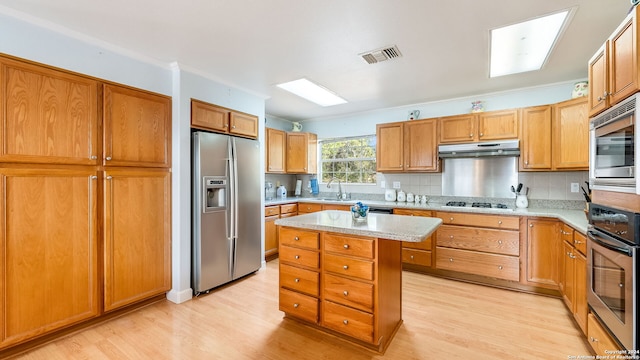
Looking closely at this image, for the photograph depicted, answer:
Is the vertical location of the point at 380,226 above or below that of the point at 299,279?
above

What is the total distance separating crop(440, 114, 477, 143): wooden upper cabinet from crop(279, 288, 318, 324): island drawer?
2.91 metres

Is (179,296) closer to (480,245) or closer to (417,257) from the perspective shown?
(417,257)

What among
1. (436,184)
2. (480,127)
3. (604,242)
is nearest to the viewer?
(604,242)

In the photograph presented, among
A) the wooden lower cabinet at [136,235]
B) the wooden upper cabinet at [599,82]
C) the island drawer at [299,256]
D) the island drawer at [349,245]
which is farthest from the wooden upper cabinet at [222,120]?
the wooden upper cabinet at [599,82]

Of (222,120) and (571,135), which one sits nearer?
(571,135)

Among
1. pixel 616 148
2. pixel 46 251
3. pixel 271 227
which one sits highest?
pixel 616 148

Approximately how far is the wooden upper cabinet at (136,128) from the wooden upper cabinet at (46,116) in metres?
0.11

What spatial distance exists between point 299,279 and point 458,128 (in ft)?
9.85

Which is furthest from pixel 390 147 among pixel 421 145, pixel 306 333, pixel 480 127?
pixel 306 333

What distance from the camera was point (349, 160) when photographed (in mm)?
5164

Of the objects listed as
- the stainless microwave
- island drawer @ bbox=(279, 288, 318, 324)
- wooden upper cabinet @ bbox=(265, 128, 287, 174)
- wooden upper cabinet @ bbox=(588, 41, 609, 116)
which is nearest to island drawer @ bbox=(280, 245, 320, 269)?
island drawer @ bbox=(279, 288, 318, 324)

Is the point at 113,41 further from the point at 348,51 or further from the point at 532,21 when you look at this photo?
the point at 532,21

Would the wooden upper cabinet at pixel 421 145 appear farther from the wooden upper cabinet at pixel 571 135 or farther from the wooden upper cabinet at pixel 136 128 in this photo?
the wooden upper cabinet at pixel 136 128

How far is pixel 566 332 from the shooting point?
2285 mm
